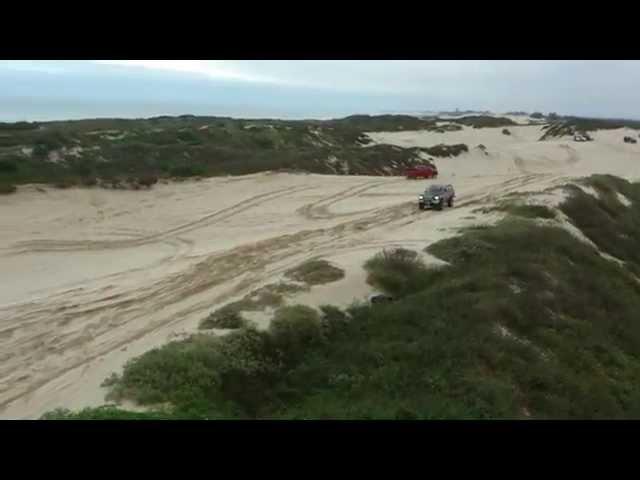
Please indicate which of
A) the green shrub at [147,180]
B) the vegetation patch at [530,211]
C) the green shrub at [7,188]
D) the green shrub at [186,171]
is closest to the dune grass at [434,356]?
the vegetation patch at [530,211]

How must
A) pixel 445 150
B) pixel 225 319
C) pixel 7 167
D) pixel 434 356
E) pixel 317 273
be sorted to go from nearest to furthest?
1. pixel 434 356
2. pixel 225 319
3. pixel 317 273
4. pixel 7 167
5. pixel 445 150

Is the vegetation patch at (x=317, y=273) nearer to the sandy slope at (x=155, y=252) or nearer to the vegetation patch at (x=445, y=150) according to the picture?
the sandy slope at (x=155, y=252)

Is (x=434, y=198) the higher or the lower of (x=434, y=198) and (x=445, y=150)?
the lower

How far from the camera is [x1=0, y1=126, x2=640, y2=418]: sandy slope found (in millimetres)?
15586

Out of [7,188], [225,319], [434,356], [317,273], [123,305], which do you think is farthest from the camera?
[7,188]

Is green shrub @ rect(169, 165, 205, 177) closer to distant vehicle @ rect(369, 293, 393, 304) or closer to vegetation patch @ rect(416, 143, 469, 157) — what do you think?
distant vehicle @ rect(369, 293, 393, 304)

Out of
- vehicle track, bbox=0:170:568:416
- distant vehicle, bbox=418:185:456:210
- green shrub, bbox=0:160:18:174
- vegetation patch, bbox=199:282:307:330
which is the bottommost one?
vehicle track, bbox=0:170:568:416

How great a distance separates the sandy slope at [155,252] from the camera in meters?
15.6

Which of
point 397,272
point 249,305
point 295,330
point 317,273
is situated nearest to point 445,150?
point 397,272

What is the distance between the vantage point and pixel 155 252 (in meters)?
27.2

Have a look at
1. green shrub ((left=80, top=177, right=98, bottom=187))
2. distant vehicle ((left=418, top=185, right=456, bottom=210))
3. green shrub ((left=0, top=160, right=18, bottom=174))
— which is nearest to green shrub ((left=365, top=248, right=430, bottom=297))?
distant vehicle ((left=418, top=185, right=456, bottom=210))

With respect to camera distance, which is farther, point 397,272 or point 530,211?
point 530,211

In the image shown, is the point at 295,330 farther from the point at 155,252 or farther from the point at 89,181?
the point at 89,181
